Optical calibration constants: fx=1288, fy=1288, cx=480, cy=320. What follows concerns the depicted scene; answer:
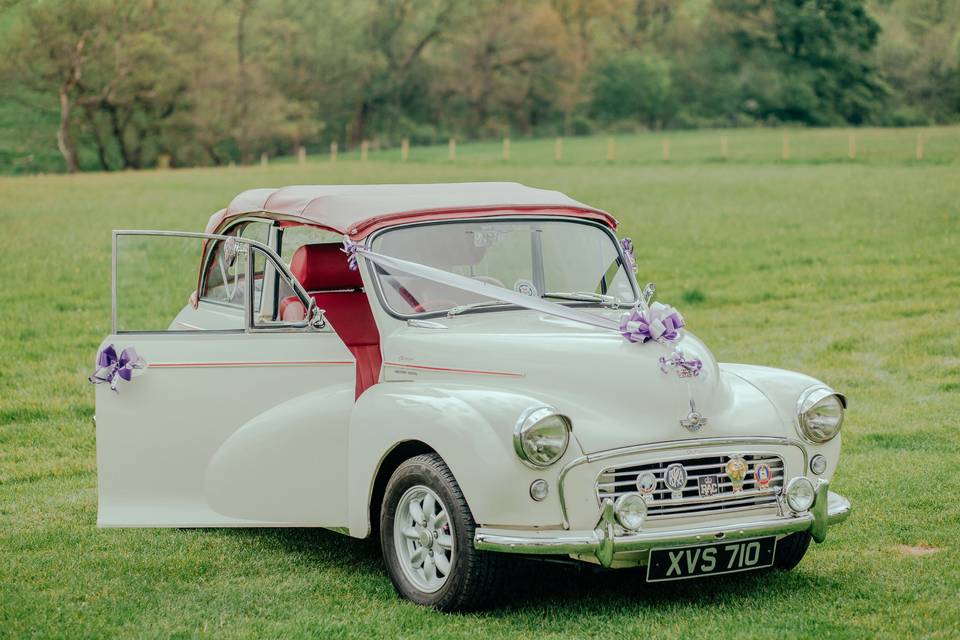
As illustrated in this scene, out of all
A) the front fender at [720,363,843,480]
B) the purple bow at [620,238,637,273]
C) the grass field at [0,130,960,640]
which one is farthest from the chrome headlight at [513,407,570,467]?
the purple bow at [620,238,637,273]

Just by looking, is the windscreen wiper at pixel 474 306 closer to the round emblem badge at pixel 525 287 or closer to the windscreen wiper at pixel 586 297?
the round emblem badge at pixel 525 287

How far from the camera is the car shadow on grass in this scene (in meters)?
5.99

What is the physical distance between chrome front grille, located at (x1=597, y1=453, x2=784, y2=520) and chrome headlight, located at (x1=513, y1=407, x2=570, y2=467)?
239mm

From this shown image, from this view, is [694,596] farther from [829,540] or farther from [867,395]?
[867,395]

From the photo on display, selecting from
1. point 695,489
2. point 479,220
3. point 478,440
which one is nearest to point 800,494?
point 695,489

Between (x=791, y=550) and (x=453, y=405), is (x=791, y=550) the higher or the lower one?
the lower one

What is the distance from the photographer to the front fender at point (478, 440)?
5.54 metres

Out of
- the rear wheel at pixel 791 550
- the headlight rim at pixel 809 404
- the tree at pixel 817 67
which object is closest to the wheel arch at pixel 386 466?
the headlight rim at pixel 809 404

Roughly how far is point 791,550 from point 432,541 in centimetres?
190

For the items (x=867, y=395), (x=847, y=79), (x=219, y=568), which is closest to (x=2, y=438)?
(x=219, y=568)

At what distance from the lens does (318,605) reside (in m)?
6.10

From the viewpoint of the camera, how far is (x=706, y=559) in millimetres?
5750

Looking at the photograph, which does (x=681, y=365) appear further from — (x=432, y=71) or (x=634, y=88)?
(x=634, y=88)

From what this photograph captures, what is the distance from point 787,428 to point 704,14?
83.8 meters
